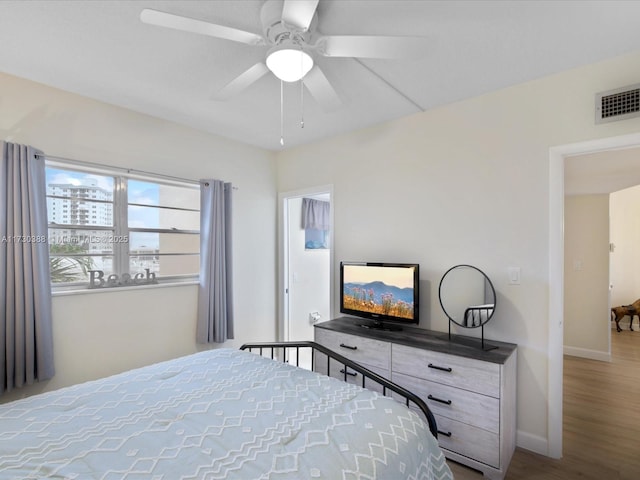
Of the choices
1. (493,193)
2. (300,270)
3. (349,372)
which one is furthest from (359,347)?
(300,270)

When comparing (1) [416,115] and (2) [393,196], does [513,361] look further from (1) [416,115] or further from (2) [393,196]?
(1) [416,115]

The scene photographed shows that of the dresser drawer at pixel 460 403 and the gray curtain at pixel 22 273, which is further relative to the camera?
the gray curtain at pixel 22 273

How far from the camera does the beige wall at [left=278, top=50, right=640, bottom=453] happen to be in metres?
2.19

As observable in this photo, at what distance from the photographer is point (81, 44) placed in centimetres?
188

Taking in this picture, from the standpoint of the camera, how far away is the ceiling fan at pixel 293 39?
1.31 metres

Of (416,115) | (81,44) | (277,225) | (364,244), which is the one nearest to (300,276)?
(277,225)

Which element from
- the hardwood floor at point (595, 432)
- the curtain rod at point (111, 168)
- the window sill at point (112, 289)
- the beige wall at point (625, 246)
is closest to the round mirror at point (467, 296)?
the hardwood floor at point (595, 432)

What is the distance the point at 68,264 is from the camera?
8.21ft

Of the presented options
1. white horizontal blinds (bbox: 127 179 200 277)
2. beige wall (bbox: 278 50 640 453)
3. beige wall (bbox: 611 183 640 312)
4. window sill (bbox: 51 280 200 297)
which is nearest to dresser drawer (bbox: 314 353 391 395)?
beige wall (bbox: 278 50 640 453)

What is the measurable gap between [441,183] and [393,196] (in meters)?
0.45

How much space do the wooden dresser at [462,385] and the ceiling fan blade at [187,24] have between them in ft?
6.99

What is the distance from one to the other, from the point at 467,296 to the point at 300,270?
221cm

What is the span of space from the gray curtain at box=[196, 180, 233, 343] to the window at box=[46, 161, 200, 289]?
165 mm

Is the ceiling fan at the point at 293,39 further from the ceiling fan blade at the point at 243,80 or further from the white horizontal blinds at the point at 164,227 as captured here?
the white horizontal blinds at the point at 164,227
